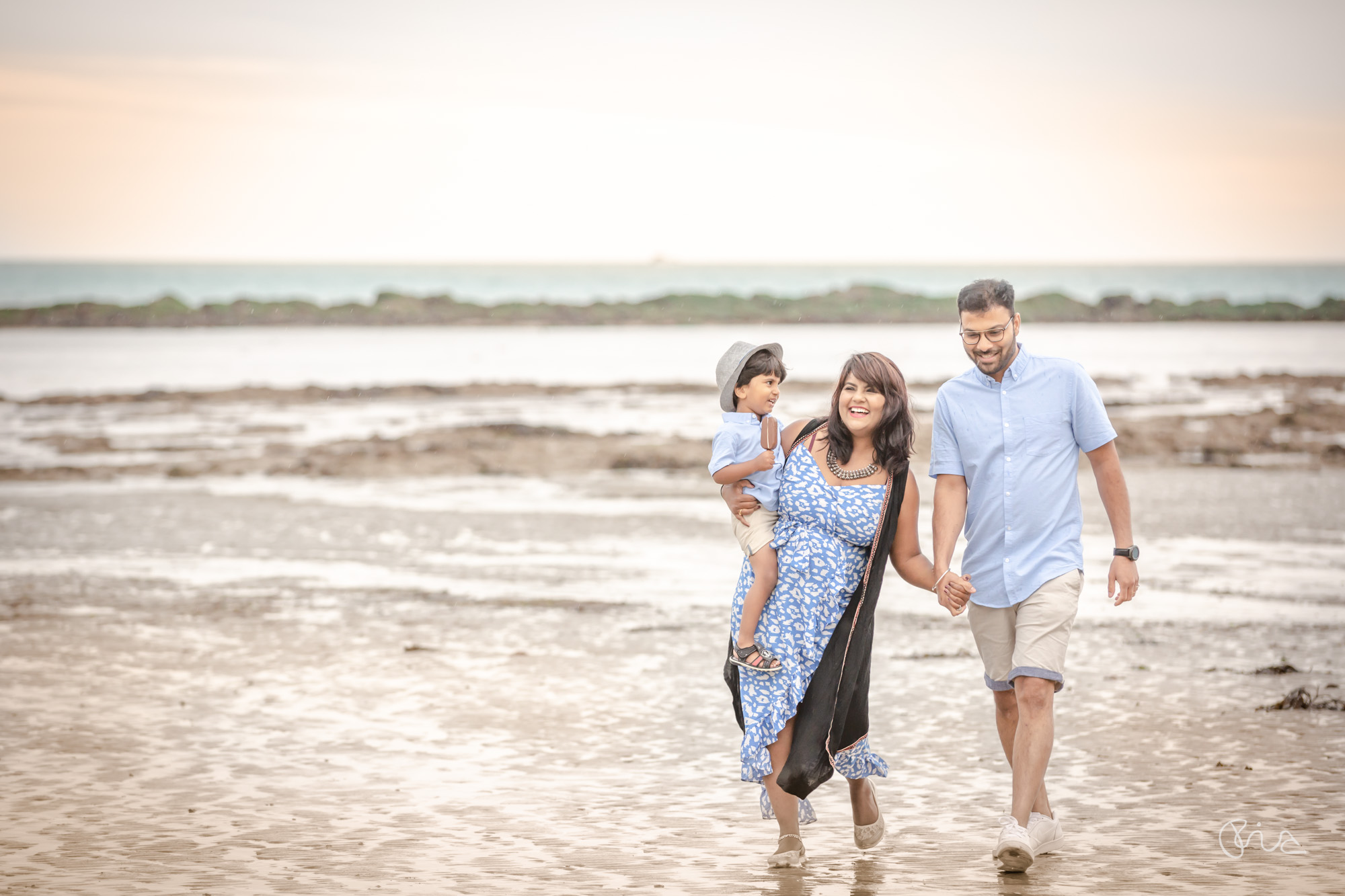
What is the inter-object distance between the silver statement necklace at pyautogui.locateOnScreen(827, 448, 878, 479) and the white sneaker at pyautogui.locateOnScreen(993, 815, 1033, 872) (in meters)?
1.25

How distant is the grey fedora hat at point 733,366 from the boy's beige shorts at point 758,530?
381mm

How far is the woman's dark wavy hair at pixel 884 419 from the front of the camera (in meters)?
4.56

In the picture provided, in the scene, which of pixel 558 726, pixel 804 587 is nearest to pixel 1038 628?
pixel 804 587

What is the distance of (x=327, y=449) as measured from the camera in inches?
772

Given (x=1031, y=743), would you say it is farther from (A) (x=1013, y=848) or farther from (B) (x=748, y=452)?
(B) (x=748, y=452)

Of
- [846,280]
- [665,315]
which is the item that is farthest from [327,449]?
[846,280]

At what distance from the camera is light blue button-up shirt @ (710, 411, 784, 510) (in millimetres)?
4594

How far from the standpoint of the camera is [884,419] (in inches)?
180

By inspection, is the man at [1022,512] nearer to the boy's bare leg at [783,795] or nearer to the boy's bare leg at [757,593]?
the boy's bare leg at [757,593]

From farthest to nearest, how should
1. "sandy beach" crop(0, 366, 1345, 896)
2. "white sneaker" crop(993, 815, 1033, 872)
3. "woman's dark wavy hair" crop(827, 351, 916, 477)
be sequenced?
"sandy beach" crop(0, 366, 1345, 896), "woman's dark wavy hair" crop(827, 351, 916, 477), "white sneaker" crop(993, 815, 1033, 872)

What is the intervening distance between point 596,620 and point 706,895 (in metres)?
4.84

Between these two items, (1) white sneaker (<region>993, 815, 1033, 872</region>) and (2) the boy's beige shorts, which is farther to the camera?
(2) the boy's beige shorts

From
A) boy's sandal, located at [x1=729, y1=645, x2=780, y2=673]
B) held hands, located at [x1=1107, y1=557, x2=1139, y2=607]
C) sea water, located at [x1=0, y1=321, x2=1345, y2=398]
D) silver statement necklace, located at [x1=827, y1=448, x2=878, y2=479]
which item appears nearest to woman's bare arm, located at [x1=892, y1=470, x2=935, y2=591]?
silver statement necklace, located at [x1=827, y1=448, x2=878, y2=479]

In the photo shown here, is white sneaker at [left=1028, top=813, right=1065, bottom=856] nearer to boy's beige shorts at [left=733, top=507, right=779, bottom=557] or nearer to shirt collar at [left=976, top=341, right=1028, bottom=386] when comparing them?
boy's beige shorts at [left=733, top=507, right=779, bottom=557]
